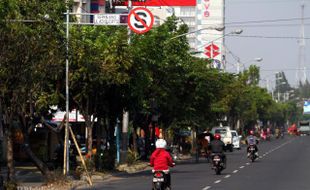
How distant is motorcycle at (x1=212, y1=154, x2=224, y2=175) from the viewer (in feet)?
129

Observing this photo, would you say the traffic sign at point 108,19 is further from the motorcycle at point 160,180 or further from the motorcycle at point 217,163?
the motorcycle at point 217,163

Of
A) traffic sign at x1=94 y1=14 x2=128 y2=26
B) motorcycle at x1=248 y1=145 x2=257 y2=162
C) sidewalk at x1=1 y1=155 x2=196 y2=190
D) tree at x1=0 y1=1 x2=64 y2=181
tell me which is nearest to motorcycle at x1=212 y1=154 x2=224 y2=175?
sidewalk at x1=1 y1=155 x2=196 y2=190

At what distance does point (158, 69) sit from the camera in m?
47.8

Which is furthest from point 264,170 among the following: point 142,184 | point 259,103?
point 259,103

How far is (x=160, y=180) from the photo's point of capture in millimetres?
24250

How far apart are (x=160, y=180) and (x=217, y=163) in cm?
1566

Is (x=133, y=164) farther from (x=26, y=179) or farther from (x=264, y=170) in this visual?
(x=26, y=179)

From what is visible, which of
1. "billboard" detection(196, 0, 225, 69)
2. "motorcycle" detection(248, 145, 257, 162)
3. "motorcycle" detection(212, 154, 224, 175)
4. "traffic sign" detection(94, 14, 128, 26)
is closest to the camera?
"traffic sign" detection(94, 14, 128, 26)

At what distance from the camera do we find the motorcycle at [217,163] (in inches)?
1554

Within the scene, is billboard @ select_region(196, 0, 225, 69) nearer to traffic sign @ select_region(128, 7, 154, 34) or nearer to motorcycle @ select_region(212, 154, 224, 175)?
motorcycle @ select_region(212, 154, 224, 175)

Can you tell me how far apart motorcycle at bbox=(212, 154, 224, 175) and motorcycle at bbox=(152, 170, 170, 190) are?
15.0 meters

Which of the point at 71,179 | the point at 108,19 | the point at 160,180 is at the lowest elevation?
the point at 71,179

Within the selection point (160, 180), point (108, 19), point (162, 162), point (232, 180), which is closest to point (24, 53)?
point (162, 162)

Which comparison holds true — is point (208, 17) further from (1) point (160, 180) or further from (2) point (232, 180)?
(1) point (160, 180)
